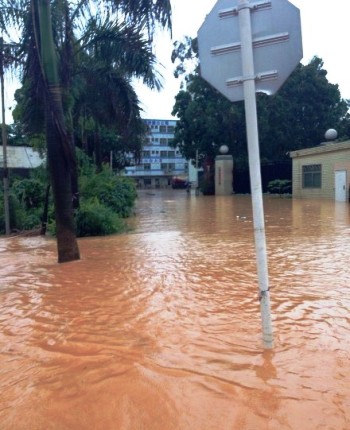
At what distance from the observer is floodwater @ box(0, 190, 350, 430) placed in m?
2.88

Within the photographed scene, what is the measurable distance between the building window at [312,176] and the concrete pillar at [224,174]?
33.1ft

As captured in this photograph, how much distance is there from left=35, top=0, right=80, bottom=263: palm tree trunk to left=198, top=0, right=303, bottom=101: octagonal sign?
16.1ft

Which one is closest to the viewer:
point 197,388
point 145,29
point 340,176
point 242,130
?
point 197,388

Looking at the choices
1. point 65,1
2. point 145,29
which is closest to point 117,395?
point 145,29

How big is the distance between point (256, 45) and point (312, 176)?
2753 cm

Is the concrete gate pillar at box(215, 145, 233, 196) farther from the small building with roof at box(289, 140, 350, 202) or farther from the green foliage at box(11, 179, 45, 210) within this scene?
the green foliage at box(11, 179, 45, 210)

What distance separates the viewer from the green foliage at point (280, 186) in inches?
1373

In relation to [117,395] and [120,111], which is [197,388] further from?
[120,111]

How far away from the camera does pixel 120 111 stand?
43.1ft

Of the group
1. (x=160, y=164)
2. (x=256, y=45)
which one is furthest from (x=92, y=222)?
(x=160, y=164)

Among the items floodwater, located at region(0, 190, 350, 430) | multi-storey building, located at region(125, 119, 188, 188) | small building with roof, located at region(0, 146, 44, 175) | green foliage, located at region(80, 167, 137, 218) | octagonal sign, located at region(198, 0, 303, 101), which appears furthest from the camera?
multi-storey building, located at region(125, 119, 188, 188)

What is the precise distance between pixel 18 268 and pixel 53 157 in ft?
6.84

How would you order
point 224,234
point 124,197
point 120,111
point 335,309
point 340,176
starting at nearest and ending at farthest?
point 335,309, point 224,234, point 120,111, point 124,197, point 340,176

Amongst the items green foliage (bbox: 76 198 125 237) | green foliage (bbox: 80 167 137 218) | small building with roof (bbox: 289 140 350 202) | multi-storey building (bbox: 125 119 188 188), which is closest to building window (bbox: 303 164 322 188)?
small building with roof (bbox: 289 140 350 202)
